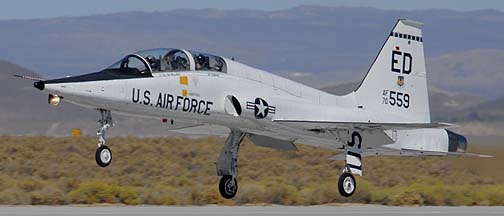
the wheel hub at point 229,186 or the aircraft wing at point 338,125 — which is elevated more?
the aircraft wing at point 338,125

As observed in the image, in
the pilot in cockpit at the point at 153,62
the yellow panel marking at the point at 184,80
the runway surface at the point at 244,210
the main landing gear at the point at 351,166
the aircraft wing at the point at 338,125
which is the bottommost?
the runway surface at the point at 244,210

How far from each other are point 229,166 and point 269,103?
7.55 feet

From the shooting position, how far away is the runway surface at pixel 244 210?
2803 centimetres

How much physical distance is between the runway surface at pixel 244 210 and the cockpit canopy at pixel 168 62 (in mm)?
3233

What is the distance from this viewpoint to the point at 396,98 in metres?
32.0

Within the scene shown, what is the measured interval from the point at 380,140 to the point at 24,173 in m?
15.7

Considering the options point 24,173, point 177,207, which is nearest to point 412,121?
point 177,207

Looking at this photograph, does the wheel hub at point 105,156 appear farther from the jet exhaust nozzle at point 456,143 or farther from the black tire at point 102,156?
the jet exhaust nozzle at point 456,143

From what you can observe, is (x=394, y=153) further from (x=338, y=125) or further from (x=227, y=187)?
(x=227, y=187)

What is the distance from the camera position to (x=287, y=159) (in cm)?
4969

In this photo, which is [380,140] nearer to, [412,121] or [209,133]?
[412,121]

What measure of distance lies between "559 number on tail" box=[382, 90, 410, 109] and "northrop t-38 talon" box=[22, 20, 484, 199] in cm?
3

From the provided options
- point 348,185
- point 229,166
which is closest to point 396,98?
point 348,185

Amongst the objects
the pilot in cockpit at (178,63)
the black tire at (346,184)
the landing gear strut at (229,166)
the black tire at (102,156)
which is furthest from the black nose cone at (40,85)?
the black tire at (346,184)
